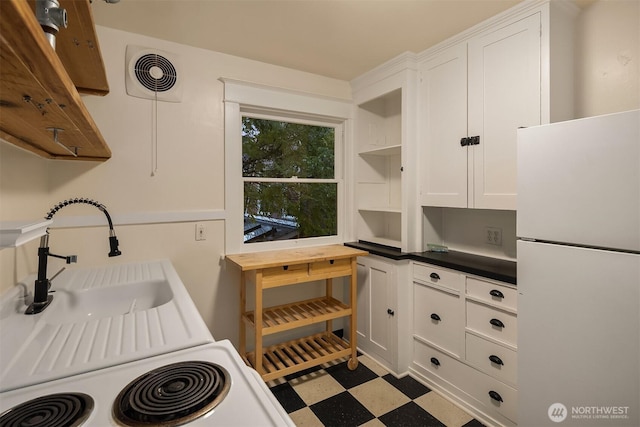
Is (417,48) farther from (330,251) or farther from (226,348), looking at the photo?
(226,348)

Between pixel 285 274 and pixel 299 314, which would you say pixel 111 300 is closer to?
pixel 285 274

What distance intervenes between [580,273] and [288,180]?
203 centimetres

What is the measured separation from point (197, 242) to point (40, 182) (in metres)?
0.94

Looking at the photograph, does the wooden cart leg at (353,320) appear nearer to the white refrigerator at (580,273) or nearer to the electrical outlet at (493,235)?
the electrical outlet at (493,235)

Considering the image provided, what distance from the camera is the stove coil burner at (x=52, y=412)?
62cm

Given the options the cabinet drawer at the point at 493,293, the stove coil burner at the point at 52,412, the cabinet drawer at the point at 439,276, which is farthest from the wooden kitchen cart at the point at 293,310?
the stove coil burner at the point at 52,412

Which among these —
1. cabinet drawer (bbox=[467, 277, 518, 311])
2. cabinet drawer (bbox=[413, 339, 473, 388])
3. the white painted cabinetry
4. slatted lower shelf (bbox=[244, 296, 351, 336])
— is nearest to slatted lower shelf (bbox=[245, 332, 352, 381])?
slatted lower shelf (bbox=[244, 296, 351, 336])

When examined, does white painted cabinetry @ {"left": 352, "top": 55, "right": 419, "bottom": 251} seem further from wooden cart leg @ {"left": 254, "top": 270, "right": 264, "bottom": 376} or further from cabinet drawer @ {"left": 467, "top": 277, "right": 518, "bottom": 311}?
wooden cart leg @ {"left": 254, "top": 270, "right": 264, "bottom": 376}

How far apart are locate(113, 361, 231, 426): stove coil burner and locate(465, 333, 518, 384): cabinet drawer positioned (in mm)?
1651

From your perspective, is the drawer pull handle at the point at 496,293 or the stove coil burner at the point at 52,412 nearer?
the stove coil burner at the point at 52,412

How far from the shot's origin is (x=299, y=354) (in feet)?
8.03

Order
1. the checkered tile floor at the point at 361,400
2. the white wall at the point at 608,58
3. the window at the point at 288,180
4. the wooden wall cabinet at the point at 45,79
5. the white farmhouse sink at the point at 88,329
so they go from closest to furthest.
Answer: the wooden wall cabinet at the point at 45,79, the white farmhouse sink at the point at 88,329, the white wall at the point at 608,58, the checkered tile floor at the point at 361,400, the window at the point at 288,180

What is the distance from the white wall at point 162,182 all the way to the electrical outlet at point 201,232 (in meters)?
0.03

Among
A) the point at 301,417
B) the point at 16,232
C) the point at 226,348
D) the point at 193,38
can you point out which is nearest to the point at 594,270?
the point at 226,348
